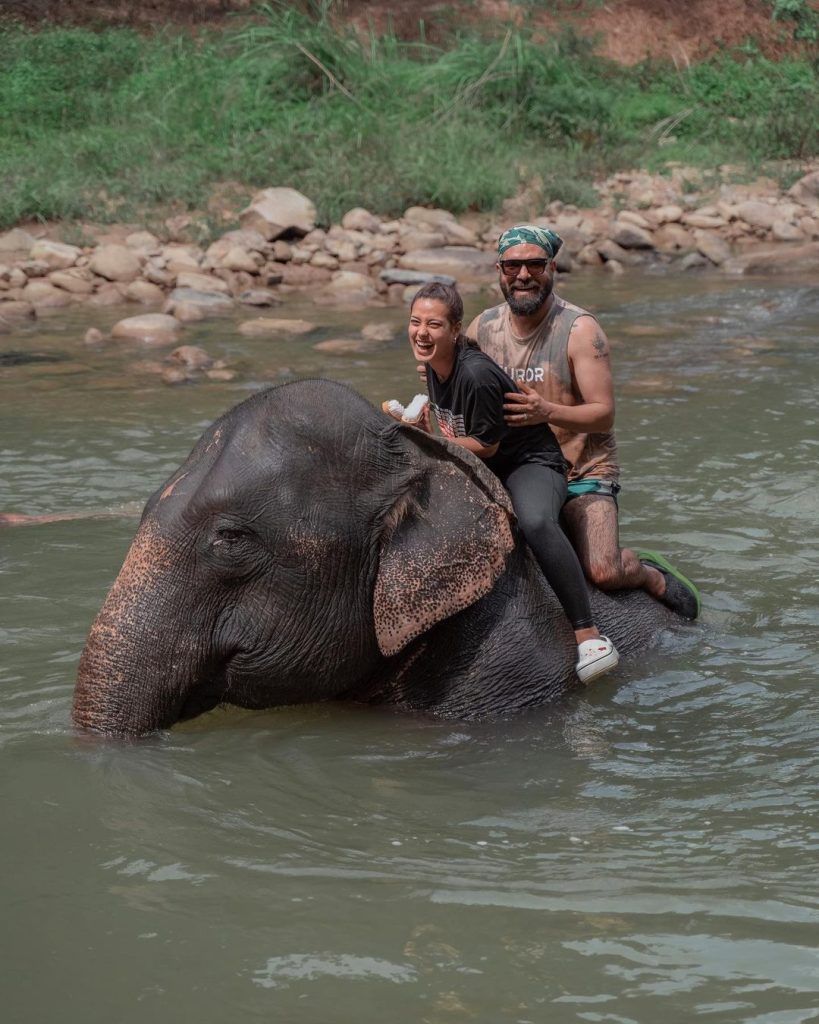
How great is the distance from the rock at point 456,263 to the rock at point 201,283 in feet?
6.42

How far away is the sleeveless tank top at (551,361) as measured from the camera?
4961 millimetres

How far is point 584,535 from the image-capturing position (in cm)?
504

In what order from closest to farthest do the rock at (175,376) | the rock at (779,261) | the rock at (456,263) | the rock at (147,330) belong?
the rock at (175,376), the rock at (147,330), the rock at (456,263), the rock at (779,261)

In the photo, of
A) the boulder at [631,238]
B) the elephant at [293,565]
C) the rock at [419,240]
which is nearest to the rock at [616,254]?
the boulder at [631,238]

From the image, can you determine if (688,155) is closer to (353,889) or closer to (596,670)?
(596,670)

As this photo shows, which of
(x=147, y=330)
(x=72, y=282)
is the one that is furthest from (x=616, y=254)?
(x=147, y=330)

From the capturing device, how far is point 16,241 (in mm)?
14602

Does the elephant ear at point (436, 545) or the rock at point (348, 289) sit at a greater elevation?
the elephant ear at point (436, 545)

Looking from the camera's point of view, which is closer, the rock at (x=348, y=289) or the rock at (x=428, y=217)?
the rock at (x=348, y=289)

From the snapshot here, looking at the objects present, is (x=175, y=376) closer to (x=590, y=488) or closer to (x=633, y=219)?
(x=590, y=488)

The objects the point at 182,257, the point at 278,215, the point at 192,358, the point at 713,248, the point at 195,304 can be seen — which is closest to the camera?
the point at 192,358

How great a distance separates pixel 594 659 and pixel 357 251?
35.2ft

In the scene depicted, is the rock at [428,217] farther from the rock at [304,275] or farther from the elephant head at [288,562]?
the elephant head at [288,562]

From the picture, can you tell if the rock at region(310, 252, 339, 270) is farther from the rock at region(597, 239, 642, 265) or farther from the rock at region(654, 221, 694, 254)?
the rock at region(654, 221, 694, 254)
